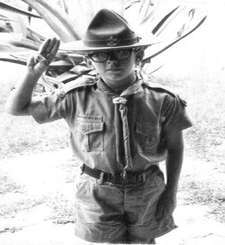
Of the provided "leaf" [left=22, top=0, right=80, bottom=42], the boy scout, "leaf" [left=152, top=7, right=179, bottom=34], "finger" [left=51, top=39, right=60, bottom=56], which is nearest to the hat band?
the boy scout

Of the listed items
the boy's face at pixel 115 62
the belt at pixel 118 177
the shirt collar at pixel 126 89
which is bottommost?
the belt at pixel 118 177

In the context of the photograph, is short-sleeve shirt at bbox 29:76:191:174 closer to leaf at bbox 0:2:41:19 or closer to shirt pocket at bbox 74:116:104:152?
shirt pocket at bbox 74:116:104:152

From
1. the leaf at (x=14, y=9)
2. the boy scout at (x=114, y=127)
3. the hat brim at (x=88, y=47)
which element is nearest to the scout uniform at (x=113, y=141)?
the boy scout at (x=114, y=127)

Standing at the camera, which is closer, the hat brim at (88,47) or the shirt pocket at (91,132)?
the hat brim at (88,47)

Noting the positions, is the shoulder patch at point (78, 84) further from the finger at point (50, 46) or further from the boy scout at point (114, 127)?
the finger at point (50, 46)

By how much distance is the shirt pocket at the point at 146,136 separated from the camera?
181 cm

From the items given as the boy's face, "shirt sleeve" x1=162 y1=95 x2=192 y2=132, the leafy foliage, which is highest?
the leafy foliage

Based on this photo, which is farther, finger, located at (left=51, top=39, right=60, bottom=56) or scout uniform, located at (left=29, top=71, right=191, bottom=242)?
scout uniform, located at (left=29, top=71, right=191, bottom=242)

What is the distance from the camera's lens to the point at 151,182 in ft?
6.23

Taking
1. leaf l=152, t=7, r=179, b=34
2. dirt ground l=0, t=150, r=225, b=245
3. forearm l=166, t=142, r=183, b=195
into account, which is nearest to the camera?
forearm l=166, t=142, r=183, b=195

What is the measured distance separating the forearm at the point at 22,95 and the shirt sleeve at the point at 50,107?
0.15 ft

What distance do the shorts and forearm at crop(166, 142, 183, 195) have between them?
6 centimetres

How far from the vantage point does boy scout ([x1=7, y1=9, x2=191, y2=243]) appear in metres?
1.69

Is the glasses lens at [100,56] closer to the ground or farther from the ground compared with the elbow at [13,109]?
farther from the ground
